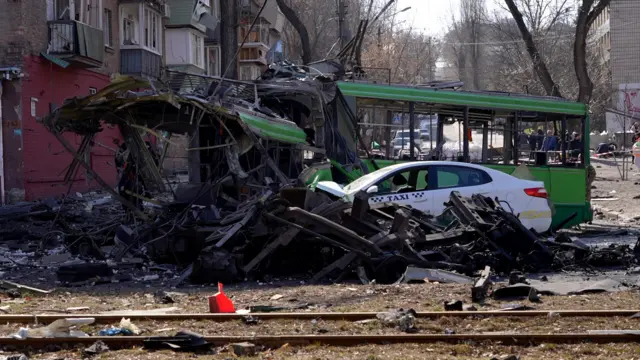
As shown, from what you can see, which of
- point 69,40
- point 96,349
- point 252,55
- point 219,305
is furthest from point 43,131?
point 252,55

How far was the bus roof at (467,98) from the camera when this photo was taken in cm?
1712

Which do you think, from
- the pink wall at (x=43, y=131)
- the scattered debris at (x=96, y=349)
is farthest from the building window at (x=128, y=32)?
the scattered debris at (x=96, y=349)

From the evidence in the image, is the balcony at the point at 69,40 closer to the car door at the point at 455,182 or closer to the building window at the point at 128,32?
the building window at the point at 128,32

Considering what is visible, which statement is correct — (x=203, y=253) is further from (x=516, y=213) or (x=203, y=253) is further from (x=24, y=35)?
(x=24, y=35)

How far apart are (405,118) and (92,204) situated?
10.3 meters

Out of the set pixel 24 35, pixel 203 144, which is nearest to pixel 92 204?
pixel 24 35

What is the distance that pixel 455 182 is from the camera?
14133 millimetres

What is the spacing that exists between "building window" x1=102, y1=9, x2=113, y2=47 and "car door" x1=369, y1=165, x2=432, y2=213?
21597mm

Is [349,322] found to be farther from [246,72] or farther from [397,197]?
[246,72]

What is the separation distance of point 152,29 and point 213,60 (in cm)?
1610

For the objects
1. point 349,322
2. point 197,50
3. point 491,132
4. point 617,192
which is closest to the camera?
point 349,322

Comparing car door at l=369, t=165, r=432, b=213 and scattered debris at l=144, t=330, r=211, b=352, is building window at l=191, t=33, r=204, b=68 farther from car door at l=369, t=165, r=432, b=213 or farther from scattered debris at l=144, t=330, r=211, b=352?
scattered debris at l=144, t=330, r=211, b=352

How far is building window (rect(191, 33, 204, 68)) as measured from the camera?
4356 centimetres

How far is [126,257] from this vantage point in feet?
42.2
